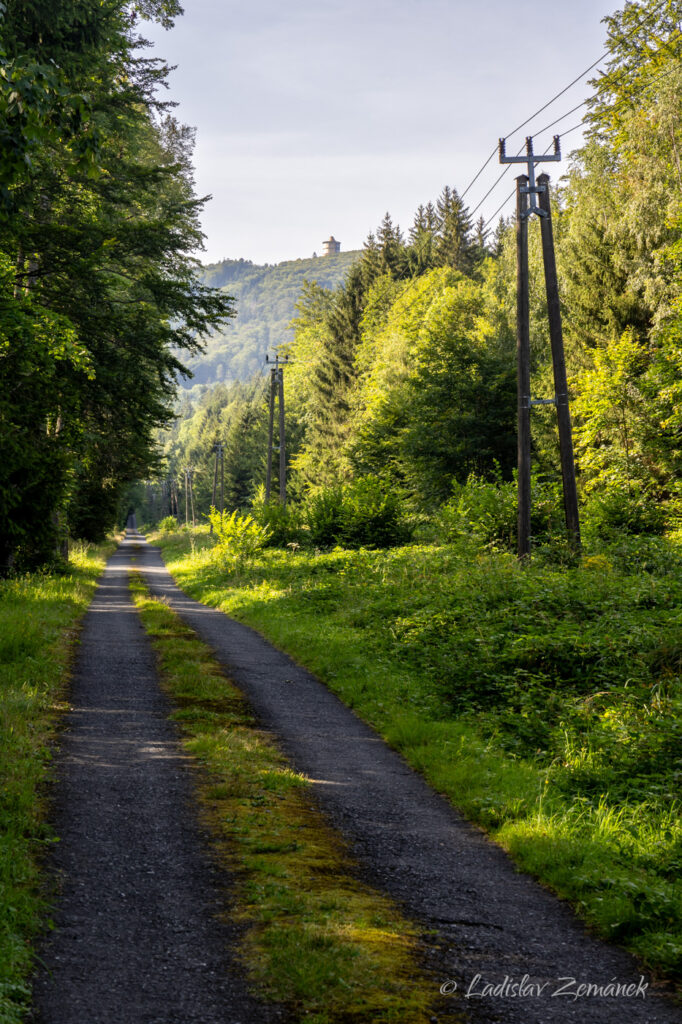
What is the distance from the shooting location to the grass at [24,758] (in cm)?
362

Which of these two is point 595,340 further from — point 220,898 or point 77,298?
point 220,898

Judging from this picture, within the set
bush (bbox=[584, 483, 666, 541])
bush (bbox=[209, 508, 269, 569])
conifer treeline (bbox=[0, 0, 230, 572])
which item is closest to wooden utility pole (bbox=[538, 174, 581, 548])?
bush (bbox=[584, 483, 666, 541])

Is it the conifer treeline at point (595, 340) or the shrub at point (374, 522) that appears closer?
the conifer treeline at point (595, 340)

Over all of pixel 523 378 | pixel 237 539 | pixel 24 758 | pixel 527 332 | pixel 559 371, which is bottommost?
pixel 24 758

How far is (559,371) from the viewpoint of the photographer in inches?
607

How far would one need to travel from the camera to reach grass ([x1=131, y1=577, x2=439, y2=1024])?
137 inches

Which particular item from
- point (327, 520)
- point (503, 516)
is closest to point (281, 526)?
point (327, 520)

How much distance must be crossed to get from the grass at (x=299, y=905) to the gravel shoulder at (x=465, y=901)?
204mm

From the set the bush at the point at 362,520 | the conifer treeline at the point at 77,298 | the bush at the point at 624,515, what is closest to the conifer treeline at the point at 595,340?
the bush at the point at 624,515

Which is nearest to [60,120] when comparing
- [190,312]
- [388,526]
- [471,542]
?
[190,312]

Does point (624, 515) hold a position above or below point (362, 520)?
below

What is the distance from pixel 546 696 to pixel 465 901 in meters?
4.49

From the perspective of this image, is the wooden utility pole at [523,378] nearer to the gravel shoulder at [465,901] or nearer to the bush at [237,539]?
the gravel shoulder at [465,901]

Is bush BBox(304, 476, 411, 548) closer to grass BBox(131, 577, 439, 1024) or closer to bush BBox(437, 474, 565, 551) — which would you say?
bush BBox(437, 474, 565, 551)
